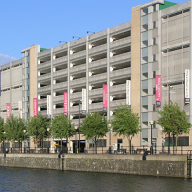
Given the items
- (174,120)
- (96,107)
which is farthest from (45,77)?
(174,120)

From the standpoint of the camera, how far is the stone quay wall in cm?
4841

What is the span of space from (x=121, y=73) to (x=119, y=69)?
92.0 inches

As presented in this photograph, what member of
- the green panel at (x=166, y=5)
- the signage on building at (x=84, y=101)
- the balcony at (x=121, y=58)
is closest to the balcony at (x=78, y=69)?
the signage on building at (x=84, y=101)

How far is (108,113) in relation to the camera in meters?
89.2

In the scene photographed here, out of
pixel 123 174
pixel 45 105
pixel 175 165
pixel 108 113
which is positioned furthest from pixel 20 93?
pixel 175 165

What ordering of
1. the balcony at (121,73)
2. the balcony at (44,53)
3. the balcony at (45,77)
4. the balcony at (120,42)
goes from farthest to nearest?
the balcony at (44,53)
the balcony at (45,77)
the balcony at (120,42)
the balcony at (121,73)

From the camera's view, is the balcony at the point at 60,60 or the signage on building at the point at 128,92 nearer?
the signage on building at the point at 128,92

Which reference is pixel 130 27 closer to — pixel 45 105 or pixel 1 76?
pixel 45 105

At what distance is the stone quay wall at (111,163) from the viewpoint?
4841cm

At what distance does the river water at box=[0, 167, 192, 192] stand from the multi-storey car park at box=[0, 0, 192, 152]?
2202 cm

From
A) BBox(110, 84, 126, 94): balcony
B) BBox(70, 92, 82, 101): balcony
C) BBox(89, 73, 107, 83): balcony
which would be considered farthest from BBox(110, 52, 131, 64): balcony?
BBox(70, 92, 82, 101): balcony

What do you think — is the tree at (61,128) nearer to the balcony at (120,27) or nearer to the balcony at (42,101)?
the balcony at (42,101)

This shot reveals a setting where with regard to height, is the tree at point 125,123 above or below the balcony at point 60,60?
below

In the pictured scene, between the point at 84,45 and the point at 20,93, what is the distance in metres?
27.8
